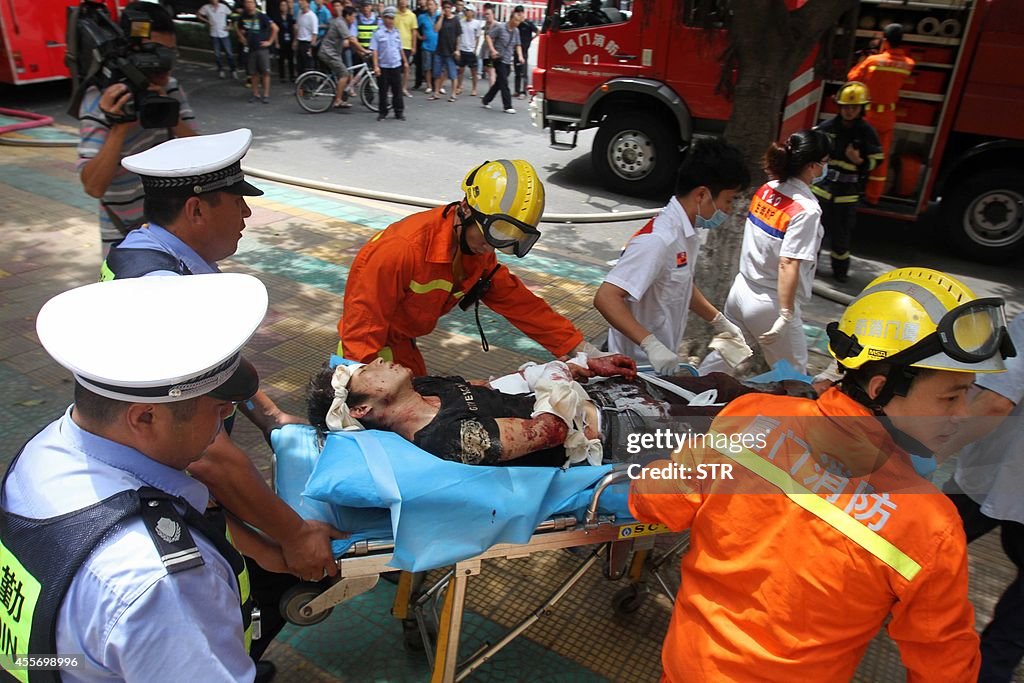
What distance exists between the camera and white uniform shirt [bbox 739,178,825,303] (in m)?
3.74

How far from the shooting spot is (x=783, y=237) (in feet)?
12.6

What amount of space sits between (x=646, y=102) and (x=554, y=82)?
1.22 metres

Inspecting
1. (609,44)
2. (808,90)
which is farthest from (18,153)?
(808,90)

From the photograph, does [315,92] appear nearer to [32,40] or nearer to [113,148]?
[32,40]

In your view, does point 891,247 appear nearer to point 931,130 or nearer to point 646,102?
point 931,130

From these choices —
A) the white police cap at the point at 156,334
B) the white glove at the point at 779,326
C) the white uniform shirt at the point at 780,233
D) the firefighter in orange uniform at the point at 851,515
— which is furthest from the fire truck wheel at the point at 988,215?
the white police cap at the point at 156,334

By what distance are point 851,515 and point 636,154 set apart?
782cm

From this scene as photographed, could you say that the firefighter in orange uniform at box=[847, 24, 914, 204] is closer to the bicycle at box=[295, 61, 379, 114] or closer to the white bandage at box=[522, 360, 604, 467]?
the white bandage at box=[522, 360, 604, 467]

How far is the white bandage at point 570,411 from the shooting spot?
2557 mm

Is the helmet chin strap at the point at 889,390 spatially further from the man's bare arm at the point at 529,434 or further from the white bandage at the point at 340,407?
the white bandage at the point at 340,407

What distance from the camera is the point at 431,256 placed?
9.06ft

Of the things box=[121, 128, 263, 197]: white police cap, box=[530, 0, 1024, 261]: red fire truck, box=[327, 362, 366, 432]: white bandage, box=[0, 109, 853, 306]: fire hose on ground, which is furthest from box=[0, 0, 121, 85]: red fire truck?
box=[327, 362, 366, 432]: white bandage

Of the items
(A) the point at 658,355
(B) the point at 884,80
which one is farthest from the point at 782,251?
(B) the point at 884,80

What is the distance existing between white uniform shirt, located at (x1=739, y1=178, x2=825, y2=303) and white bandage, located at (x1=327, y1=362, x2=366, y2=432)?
98.0 inches
